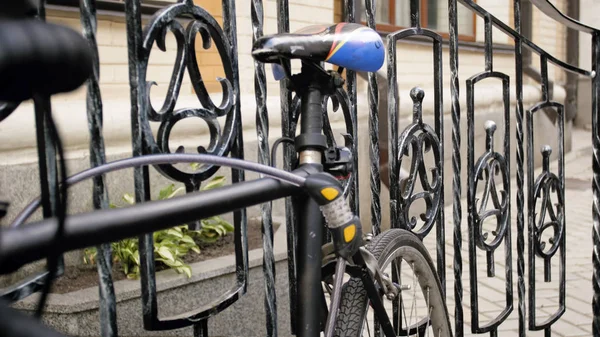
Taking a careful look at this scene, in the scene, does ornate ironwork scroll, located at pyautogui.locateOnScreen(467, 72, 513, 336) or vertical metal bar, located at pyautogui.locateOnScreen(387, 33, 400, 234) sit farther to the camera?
ornate ironwork scroll, located at pyautogui.locateOnScreen(467, 72, 513, 336)

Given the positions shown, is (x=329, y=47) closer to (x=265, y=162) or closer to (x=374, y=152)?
(x=265, y=162)

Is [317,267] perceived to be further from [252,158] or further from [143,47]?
[252,158]

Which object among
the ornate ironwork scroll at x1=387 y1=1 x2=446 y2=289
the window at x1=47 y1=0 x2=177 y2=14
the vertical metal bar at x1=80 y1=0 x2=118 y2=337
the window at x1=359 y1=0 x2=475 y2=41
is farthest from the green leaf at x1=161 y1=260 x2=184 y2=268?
the window at x1=359 y1=0 x2=475 y2=41

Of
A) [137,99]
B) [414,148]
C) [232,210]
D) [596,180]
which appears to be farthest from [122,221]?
[596,180]

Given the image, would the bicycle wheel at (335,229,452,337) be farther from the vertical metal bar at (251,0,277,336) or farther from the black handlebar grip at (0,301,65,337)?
the black handlebar grip at (0,301,65,337)

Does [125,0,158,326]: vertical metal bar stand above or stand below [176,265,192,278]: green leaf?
above

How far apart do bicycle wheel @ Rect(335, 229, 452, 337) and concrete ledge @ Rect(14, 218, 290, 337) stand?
1.09m

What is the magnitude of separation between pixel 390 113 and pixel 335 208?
69 cm

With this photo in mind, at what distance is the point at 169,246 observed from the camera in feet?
10.5

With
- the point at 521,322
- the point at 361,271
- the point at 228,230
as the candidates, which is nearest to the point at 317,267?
the point at 361,271

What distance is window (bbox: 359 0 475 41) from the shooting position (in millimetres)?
7469

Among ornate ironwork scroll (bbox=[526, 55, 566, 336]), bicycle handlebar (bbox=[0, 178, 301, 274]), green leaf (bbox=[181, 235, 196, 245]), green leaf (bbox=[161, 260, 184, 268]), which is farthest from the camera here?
green leaf (bbox=[181, 235, 196, 245])

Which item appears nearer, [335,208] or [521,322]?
[335,208]

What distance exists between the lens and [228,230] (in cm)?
384
